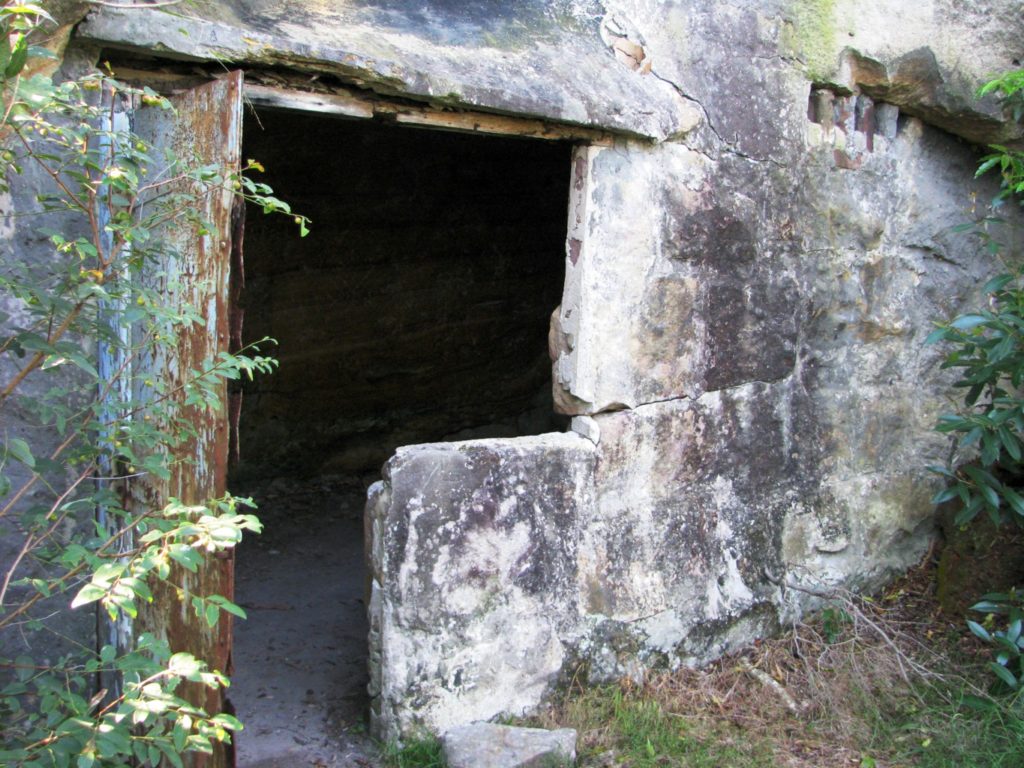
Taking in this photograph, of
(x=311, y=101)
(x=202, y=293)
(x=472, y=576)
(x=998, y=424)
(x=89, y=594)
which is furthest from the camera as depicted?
(x=998, y=424)

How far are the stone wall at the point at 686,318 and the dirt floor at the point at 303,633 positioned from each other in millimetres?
359

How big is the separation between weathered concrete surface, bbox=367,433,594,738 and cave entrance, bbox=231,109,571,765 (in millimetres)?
1439

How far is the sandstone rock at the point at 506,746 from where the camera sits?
9.05 ft

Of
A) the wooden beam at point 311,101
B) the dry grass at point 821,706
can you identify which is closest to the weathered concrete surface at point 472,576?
the dry grass at point 821,706

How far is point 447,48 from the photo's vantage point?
273 cm

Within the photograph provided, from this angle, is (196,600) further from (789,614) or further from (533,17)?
(789,614)

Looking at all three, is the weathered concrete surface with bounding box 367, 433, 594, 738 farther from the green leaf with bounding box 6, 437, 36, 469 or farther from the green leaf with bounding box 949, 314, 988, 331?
the green leaf with bounding box 949, 314, 988, 331

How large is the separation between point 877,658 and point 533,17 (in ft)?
7.96

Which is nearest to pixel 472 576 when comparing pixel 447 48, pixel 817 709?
pixel 817 709

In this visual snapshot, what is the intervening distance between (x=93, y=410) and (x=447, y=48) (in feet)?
4.36

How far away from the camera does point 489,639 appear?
9.71ft

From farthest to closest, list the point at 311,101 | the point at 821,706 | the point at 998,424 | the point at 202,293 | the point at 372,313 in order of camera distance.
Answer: the point at 372,313 → the point at 998,424 → the point at 821,706 → the point at 311,101 → the point at 202,293

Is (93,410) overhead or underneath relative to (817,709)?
overhead

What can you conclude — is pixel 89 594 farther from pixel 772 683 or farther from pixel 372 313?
pixel 372 313
